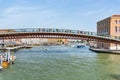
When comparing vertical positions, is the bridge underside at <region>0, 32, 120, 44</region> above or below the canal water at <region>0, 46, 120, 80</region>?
above

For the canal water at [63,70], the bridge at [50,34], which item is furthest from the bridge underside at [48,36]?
the canal water at [63,70]

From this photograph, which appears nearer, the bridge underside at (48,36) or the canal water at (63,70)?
the canal water at (63,70)

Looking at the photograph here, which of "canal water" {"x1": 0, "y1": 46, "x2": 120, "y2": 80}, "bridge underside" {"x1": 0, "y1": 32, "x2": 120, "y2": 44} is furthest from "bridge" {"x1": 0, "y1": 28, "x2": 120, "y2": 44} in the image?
"canal water" {"x1": 0, "y1": 46, "x2": 120, "y2": 80}

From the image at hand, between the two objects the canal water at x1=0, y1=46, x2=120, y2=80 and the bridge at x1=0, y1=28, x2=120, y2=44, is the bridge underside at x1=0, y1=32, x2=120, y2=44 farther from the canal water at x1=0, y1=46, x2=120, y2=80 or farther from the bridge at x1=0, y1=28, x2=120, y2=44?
the canal water at x1=0, y1=46, x2=120, y2=80

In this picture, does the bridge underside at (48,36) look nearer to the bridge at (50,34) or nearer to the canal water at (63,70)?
the bridge at (50,34)

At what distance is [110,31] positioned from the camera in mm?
77500

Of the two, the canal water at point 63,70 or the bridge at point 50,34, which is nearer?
the canal water at point 63,70

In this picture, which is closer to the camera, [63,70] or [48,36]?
[63,70]

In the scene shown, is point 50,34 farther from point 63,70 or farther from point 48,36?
point 63,70

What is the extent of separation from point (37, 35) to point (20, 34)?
4166 mm

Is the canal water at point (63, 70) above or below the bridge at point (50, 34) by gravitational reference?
below

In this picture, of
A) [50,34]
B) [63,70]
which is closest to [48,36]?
[50,34]

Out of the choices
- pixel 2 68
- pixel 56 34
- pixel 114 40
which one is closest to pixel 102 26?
pixel 114 40

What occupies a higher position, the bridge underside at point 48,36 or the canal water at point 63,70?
the bridge underside at point 48,36
